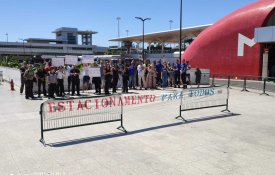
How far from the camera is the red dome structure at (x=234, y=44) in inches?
870

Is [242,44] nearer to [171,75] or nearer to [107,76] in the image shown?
[171,75]

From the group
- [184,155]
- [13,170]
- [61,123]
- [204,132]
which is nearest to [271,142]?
[204,132]

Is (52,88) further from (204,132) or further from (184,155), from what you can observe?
(184,155)

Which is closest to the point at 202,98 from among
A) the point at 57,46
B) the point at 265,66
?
the point at 265,66

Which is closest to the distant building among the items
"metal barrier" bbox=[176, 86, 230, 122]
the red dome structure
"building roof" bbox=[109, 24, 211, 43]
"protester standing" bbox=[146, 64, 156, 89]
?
"building roof" bbox=[109, 24, 211, 43]

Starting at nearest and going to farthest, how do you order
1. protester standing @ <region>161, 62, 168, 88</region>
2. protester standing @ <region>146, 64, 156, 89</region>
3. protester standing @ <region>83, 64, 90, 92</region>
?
protester standing @ <region>83, 64, 90, 92</region>
protester standing @ <region>146, 64, 156, 89</region>
protester standing @ <region>161, 62, 168, 88</region>

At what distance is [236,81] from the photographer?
1902cm

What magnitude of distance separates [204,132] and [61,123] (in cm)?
380

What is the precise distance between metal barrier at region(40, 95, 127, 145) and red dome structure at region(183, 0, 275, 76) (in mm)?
17072

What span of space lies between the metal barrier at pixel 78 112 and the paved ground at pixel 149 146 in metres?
0.29

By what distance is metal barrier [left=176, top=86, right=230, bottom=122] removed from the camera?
9.51 metres

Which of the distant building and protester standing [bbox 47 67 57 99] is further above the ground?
the distant building

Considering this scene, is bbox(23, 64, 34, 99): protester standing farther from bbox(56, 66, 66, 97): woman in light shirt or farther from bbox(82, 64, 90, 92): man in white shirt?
bbox(82, 64, 90, 92): man in white shirt

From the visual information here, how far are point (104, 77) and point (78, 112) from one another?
8.40 metres
